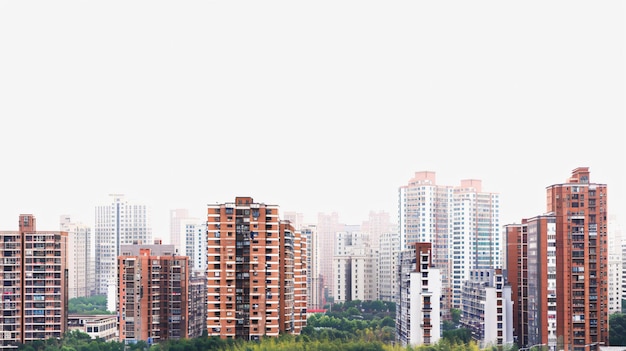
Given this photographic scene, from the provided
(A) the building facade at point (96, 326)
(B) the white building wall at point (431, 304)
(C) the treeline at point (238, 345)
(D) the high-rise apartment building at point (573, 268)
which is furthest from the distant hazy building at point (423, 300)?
(A) the building facade at point (96, 326)

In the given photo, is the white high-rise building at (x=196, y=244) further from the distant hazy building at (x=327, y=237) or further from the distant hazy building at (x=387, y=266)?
the distant hazy building at (x=387, y=266)

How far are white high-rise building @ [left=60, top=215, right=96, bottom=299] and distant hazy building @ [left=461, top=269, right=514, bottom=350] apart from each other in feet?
50.7

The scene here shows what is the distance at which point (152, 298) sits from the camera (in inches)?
609

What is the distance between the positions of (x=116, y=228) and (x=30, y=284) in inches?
576

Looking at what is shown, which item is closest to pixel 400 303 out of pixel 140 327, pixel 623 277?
pixel 140 327

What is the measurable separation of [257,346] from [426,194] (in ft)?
36.4

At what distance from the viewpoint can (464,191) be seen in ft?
73.8

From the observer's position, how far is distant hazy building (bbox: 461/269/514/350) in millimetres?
13727

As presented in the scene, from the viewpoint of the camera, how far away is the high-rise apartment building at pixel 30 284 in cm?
1474

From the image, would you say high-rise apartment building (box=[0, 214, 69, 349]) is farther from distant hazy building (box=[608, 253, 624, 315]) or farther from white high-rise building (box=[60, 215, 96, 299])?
distant hazy building (box=[608, 253, 624, 315])

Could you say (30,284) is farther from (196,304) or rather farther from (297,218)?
(297,218)

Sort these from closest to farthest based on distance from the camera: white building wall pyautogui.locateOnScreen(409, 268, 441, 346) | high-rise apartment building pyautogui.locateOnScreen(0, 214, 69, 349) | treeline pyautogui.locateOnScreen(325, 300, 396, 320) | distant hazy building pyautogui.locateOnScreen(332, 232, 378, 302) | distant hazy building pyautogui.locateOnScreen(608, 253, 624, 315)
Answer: white building wall pyautogui.locateOnScreen(409, 268, 441, 346), high-rise apartment building pyautogui.locateOnScreen(0, 214, 69, 349), distant hazy building pyautogui.locateOnScreen(608, 253, 624, 315), treeline pyautogui.locateOnScreen(325, 300, 396, 320), distant hazy building pyautogui.locateOnScreen(332, 232, 378, 302)

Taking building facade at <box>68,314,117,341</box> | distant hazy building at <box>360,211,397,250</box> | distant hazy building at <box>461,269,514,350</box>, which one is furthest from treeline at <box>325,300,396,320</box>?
distant hazy building at <box>461,269,514,350</box>

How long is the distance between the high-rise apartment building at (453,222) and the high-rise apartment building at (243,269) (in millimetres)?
9517
